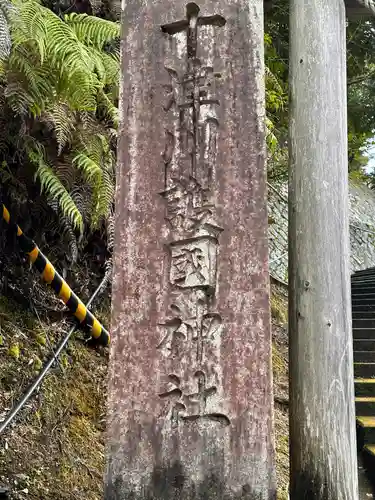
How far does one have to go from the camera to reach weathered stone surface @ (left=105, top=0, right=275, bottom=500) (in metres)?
2.62

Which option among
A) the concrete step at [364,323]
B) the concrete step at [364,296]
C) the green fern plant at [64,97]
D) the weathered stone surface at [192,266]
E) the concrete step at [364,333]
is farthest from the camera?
the concrete step at [364,296]

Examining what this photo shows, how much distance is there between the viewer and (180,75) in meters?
2.95

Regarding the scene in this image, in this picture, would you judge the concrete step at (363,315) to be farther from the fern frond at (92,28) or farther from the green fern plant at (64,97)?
the fern frond at (92,28)

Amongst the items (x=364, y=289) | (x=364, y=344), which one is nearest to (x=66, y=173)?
(x=364, y=344)

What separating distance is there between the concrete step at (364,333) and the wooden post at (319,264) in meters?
3.02

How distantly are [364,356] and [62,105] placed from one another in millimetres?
3809

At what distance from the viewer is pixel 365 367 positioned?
18.0ft

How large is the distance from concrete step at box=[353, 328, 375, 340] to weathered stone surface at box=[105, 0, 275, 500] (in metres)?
4.00

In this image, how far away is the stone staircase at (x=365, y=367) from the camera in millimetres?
4438

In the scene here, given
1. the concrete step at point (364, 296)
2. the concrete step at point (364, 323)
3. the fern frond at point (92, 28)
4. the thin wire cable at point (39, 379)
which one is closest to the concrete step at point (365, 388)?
the concrete step at point (364, 323)

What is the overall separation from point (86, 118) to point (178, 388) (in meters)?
2.17

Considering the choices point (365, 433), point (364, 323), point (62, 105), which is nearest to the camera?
point (62, 105)

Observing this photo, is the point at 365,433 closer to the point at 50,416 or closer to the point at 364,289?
the point at 50,416

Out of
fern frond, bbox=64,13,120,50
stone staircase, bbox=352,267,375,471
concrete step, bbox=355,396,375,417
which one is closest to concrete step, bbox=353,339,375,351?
stone staircase, bbox=352,267,375,471
